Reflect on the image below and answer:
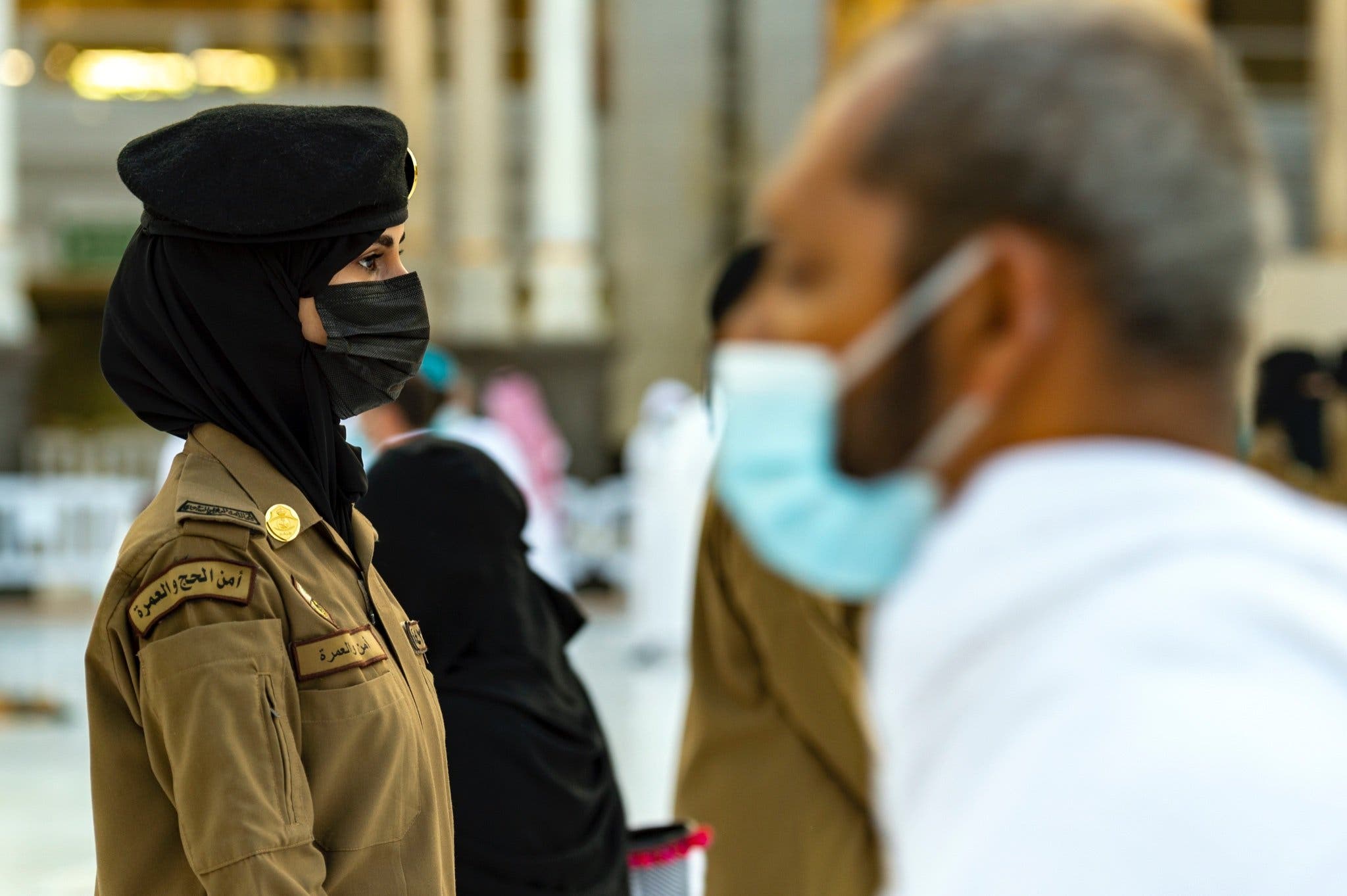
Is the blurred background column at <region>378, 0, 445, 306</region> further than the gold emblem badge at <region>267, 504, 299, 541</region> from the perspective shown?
Yes

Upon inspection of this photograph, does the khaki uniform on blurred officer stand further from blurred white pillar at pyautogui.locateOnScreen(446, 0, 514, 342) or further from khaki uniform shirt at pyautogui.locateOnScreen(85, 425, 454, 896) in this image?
blurred white pillar at pyautogui.locateOnScreen(446, 0, 514, 342)

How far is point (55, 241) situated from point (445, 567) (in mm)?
13180

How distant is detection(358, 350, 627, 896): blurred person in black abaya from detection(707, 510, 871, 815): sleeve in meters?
0.32

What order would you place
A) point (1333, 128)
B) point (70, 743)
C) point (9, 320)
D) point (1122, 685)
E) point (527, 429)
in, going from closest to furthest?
1. point (1122, 685)
2. point (70, 743)
3. point (527, 429)
4. point (9, 320)
5. point (1333, 128)

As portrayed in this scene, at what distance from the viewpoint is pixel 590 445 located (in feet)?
38.1

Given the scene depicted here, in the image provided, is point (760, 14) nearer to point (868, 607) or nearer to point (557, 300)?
point (557, 300)

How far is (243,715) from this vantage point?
137 cm

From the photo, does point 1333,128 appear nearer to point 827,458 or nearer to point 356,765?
point 356,765

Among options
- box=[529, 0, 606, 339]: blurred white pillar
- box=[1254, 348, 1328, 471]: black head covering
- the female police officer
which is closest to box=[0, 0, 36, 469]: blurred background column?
box=[529, 0, 606, 339]: blurred white pillar

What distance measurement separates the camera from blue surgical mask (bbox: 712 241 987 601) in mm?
781

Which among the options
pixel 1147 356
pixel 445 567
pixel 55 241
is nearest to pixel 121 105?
pixel 55 241

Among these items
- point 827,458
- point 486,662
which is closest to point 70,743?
point 486,662

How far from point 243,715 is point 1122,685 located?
35.5 inches

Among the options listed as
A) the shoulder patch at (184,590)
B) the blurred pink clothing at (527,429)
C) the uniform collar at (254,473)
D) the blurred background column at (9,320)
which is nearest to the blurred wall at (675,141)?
the blurred pink clothing at (527,429)
